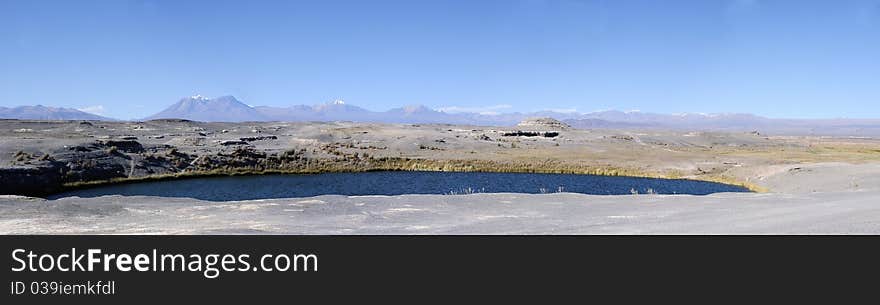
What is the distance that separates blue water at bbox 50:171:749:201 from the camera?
3553 centimetres

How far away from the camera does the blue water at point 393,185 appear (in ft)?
117

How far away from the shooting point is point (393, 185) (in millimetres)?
40344

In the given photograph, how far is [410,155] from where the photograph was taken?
2303 inches

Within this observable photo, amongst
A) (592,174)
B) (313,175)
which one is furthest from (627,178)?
(313,175)

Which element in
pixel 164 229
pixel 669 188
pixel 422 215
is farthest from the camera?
pixel 669 188
